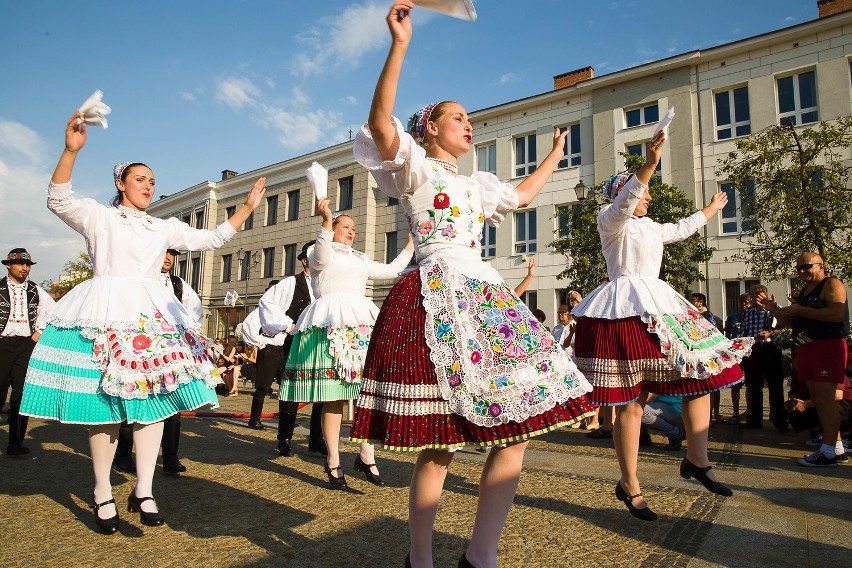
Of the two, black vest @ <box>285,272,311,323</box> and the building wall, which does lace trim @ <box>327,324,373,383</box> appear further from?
the building wall

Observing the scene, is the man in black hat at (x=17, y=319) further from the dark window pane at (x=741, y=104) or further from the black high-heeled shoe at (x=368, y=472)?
Answer: the dark window pane at (x=741, y=104)

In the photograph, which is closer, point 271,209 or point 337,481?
point 337,481

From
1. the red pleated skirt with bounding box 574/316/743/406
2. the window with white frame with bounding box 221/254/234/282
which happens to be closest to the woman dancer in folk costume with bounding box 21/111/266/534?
the red pleated skirt with bounding box 574/316/743/406

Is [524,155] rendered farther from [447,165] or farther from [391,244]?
[447,165]

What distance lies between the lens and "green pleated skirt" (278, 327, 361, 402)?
184 inches

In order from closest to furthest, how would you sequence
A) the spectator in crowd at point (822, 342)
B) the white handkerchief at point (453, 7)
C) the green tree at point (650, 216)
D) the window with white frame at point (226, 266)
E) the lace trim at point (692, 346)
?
the white handkerchief at point (453, 7) < the lace trim at point (692, 346) < the spectator in crowd at point (822, 342) < the green tree at point (650, 216) < the window with white frame at point (226, 266)

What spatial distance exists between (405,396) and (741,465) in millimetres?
4380

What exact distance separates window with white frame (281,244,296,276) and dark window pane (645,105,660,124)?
19601 millimetres

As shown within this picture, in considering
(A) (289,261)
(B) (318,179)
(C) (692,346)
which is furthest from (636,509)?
(A) (289,261)

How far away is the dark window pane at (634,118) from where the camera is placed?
22.5 meters

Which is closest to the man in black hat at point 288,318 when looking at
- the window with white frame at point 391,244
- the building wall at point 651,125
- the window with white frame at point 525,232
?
the building wall at point 651,125

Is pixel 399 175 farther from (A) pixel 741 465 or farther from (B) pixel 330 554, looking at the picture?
(A) pixel 741 465

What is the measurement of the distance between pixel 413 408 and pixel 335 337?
2.57 m

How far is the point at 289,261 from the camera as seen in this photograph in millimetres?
33281
